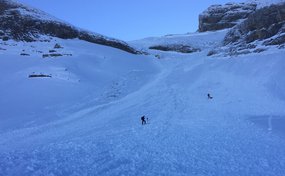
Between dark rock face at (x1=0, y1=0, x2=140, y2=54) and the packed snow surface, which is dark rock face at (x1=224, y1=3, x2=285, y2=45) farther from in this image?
dark rock face at (x1=0, y1=0, x2=140, y2=54)

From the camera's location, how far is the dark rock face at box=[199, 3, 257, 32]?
72.4 meters

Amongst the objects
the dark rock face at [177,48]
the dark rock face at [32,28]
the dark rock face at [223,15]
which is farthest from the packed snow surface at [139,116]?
the dark rock face at [223,15]

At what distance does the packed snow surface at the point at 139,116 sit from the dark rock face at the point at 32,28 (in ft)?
10.1

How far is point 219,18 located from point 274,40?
43.7m

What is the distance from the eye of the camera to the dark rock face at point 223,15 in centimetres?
7238

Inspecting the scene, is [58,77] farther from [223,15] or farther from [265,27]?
[223,15]

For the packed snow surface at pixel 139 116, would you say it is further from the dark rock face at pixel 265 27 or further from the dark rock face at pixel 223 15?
the dark rock face at pixel 223 15

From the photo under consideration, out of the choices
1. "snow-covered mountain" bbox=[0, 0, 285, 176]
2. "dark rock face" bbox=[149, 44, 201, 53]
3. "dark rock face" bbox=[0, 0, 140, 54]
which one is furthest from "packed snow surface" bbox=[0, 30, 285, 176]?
"dark rock face" bbox=[149, 44, 201, 53]

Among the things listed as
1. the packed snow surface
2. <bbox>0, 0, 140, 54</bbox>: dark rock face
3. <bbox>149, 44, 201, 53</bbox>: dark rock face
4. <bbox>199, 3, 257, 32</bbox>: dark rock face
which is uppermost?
<bbox>199, 3, 257, 32</bbox>: dark rock face

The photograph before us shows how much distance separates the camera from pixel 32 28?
46.2m

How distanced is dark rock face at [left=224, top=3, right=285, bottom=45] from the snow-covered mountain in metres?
1.80

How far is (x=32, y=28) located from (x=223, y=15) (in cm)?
4498

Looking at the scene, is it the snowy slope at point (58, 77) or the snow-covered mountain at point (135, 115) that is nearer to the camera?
the snow-covered mountain at point (135, 115)

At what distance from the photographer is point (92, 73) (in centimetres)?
3641
